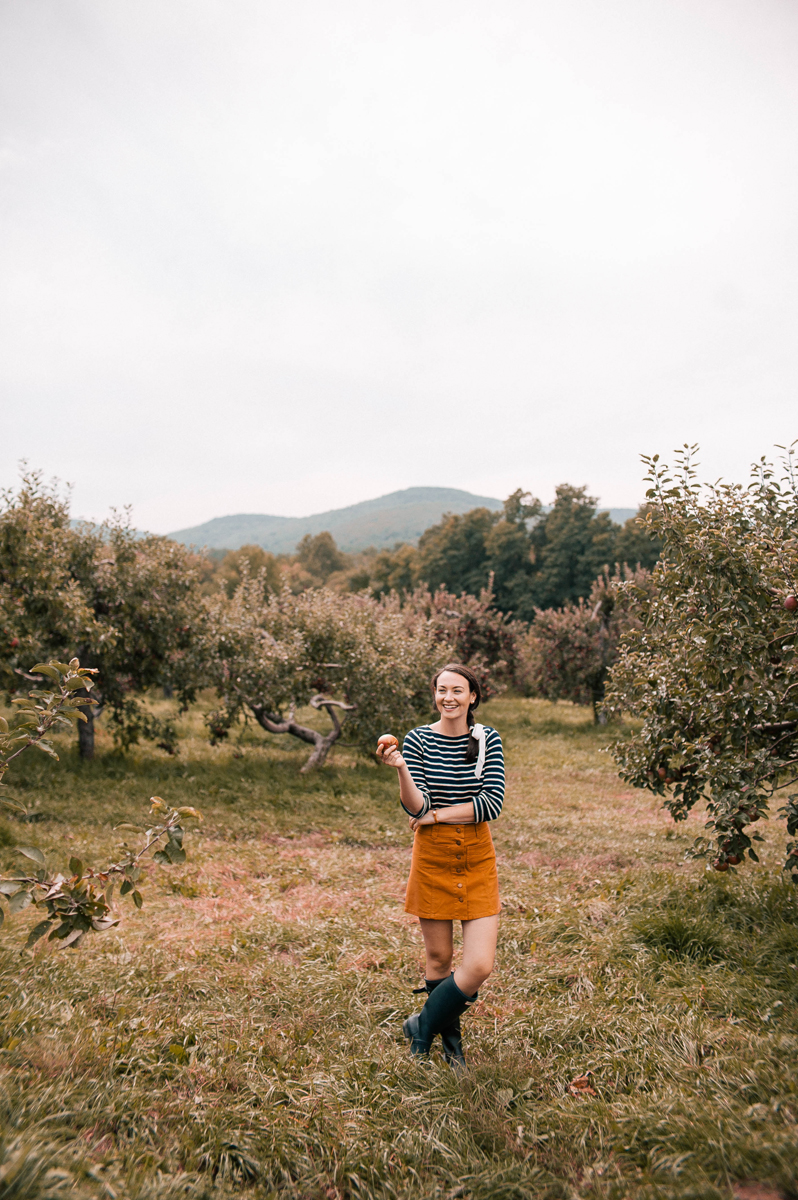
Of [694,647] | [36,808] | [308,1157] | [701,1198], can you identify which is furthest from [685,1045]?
[36,808]

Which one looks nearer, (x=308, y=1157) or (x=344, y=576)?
(x=308, y=1157)

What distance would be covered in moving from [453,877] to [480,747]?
2.34 ft

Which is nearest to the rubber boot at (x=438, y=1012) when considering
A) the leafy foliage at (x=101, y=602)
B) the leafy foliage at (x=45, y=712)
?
the leafy foliage at (x=45, y=712)

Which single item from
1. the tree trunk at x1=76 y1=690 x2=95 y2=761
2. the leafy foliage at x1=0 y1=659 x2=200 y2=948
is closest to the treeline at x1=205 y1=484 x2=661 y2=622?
the tree trunk at x1=76 y1=690 x2=95 y2=761

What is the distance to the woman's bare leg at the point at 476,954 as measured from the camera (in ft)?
11.0

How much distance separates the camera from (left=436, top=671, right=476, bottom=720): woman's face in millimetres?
3715

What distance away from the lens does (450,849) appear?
356 centimetres

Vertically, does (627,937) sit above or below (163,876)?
above

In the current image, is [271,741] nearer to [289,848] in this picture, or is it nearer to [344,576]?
[289,848]

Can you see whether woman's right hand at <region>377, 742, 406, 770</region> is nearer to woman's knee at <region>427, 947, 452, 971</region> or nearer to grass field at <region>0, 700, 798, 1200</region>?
woman's knee at <region>427, 947, 452, 971</region>

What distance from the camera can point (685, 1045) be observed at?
11.5ft

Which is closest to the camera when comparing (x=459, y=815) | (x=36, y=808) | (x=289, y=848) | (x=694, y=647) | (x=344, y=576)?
(x=459, y=815)

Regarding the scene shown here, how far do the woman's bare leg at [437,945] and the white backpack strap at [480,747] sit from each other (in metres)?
0.86

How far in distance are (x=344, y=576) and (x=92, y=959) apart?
67756 mm
